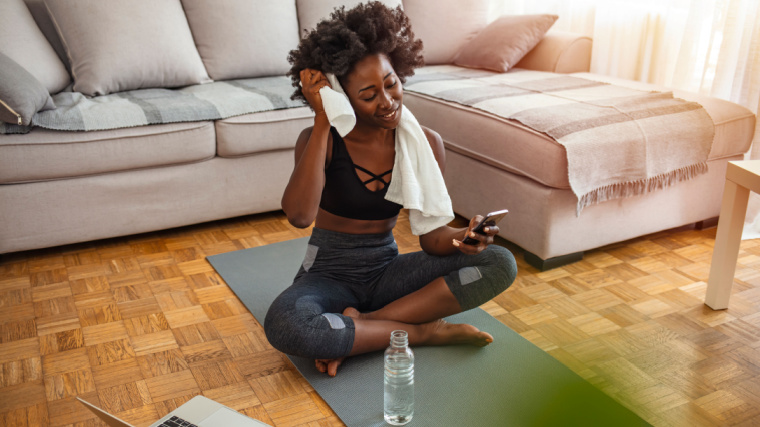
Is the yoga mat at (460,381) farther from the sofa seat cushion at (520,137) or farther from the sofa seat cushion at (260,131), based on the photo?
the sofa seat cushion at (260,131)

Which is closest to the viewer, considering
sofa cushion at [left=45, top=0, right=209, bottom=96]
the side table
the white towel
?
the white towel

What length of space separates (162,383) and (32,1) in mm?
1876

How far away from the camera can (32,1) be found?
2625mm

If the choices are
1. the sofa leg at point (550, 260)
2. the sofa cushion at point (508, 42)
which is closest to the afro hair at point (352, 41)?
the sofa leg at point (550, 260)

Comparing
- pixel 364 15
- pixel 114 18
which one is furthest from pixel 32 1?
pixel 364 15

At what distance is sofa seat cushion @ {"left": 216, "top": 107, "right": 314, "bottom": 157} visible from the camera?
7.84 feet

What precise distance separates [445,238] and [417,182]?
16 cm

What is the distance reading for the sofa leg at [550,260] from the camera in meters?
2.16

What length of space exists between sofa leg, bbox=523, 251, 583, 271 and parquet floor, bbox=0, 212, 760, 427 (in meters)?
0.02

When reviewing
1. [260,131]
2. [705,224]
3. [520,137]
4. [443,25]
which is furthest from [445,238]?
[443,25]

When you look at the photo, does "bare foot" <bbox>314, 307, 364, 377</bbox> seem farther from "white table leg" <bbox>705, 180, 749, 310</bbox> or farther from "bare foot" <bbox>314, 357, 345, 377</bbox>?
"white table leg" <bbox>705, 180, 749, 310</bbox>

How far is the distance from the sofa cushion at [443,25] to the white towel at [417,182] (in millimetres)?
1631

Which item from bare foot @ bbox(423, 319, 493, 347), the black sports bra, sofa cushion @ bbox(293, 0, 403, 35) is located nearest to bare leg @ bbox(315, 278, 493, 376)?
bare foot @ bbox(423, 319, 493, 347)

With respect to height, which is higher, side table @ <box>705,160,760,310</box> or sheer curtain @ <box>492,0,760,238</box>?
sheer curtain @ <box>492,0,760,238</box>
